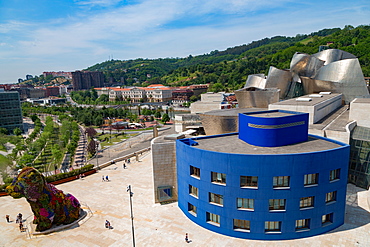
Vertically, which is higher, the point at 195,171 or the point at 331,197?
the point at 195,171

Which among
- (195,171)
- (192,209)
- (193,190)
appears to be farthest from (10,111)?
(195,171)

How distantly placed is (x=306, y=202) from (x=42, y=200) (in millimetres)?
22904

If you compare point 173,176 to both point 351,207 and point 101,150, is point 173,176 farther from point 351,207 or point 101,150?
point 101,150

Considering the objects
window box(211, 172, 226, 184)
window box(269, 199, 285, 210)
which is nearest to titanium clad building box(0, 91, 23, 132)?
window box(211, 172, 226, 184)

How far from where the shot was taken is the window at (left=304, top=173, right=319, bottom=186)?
21203 mm

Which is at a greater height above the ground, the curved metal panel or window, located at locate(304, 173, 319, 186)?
the curved metal panel

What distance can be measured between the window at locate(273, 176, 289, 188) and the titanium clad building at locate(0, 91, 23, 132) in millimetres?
89281

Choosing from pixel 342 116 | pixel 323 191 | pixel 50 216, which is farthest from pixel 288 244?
pixel 342 116

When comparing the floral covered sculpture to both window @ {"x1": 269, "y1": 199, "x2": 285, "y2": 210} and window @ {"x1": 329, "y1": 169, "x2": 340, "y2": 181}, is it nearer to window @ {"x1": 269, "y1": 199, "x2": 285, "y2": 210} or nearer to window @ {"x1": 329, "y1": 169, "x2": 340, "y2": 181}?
window @ {"x1": 269, "y1": 199, "x2": 285, "y2": 210}

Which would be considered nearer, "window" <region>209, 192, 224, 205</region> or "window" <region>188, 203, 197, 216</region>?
"window" <region>209, 192, 224, 205</region>

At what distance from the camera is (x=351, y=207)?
2595 cm

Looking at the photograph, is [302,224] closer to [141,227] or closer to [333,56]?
[141,227]

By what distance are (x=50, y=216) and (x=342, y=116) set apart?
133ft

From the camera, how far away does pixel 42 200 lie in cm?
2328
